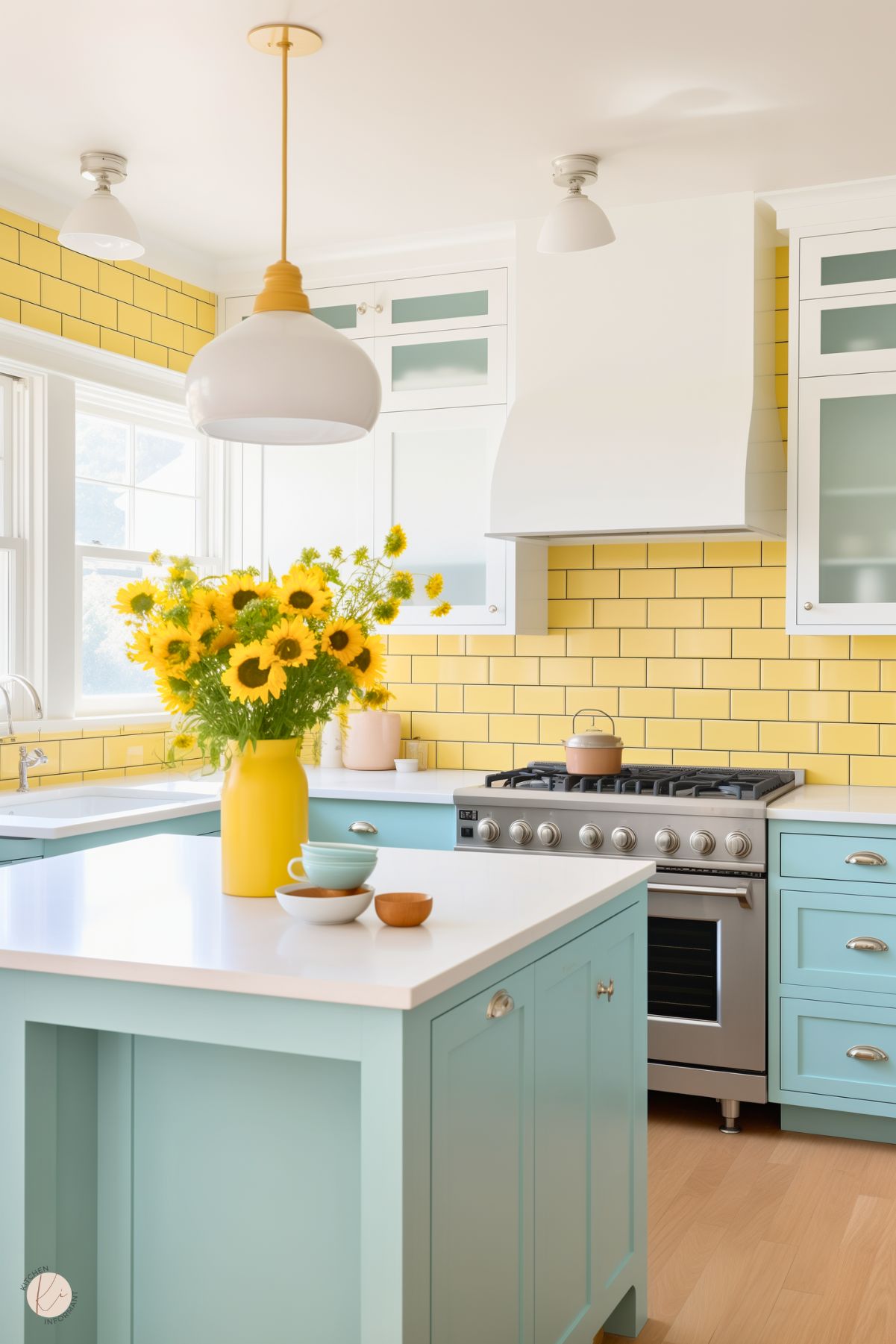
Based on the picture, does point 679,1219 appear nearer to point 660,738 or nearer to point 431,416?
point 660,738

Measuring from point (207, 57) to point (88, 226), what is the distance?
2.12 ft

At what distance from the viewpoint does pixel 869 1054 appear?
3525mm

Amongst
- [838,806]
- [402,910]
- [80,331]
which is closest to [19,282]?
[80,331]

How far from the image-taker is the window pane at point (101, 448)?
427 cm

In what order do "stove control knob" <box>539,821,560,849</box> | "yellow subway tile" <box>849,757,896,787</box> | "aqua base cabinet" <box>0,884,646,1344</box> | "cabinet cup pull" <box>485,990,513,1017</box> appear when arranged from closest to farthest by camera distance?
1. "aqua base cabinet" <box>0,884,646,1344</box>
2. "cabinet cup pull" <box>485,990,513,1017</box>
3. "stove control knob" <box>539,821,560,849</box>
4. "yellow subway tile" <box>849,757,896,787</box>

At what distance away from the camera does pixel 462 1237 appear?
5.82ft

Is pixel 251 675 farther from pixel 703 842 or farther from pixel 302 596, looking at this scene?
pixel 703 842

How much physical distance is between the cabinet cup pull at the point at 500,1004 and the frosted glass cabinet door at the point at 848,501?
7.59 feet

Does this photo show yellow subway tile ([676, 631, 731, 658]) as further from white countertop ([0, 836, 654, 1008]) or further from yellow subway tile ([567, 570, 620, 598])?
white countertop ([0, 836, 654, 1008])

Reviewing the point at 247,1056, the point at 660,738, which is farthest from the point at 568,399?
the point at 247,1056

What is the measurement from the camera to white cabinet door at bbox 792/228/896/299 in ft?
12.5

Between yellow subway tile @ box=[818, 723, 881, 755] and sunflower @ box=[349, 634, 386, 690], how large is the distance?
2.38m

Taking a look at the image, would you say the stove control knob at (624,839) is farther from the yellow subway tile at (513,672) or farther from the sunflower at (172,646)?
the sunflower at (172,646)

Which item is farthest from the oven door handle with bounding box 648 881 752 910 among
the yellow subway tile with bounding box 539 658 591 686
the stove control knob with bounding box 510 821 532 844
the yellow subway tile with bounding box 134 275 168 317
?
the yellow subway tile with bounding box 134 275 168 317
